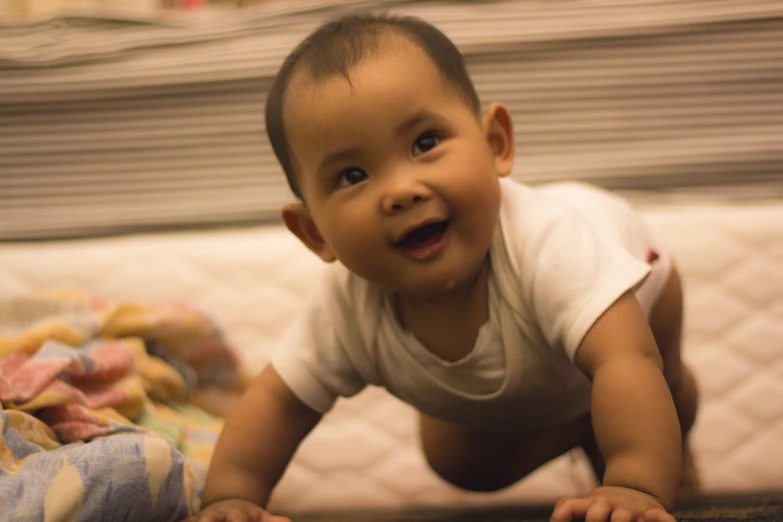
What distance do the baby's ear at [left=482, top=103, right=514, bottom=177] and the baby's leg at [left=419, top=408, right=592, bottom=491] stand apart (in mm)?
318

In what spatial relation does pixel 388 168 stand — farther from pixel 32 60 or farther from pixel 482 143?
pixel 32 60

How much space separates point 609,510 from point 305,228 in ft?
1.28

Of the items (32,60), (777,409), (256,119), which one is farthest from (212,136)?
(777,409)

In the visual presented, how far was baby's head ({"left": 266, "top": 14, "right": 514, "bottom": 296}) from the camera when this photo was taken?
61 cm

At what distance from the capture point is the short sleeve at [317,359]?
75 centimetres

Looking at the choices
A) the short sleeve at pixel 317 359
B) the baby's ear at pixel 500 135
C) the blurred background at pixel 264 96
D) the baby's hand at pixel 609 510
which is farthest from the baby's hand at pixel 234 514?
the blurred background at pixel 264 96

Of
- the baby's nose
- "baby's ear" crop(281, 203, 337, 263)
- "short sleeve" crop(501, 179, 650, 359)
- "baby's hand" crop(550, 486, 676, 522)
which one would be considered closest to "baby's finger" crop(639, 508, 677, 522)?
"baby's hand" crop(550, 486, 676, 522)

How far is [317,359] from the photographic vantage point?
30.1 inches

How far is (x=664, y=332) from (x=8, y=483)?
2.09 ft

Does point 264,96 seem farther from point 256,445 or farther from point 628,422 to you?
point 628,422

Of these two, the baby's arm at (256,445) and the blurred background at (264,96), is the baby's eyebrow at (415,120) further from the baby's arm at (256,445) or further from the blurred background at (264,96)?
the blurred background at (264,96)

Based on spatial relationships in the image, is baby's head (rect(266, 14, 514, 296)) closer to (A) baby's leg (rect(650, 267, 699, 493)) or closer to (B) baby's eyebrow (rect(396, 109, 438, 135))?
(B) baby's eyebrow (rect(396, 109, 438, 135))

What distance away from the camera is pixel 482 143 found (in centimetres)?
67

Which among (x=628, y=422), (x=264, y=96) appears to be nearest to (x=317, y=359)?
(x=628, y=422)
